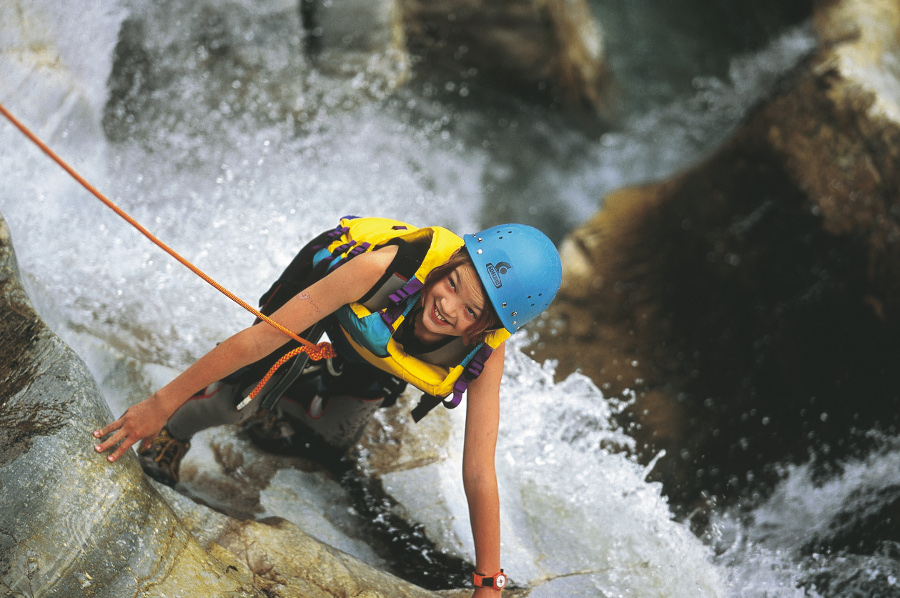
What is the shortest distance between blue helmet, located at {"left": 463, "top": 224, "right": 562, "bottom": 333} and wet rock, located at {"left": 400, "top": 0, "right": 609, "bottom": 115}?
4.27 meters

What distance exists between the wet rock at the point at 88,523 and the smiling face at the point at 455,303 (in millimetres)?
894

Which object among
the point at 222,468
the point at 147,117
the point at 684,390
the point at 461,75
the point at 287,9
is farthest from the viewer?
the point at 461,75

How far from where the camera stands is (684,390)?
417 cm

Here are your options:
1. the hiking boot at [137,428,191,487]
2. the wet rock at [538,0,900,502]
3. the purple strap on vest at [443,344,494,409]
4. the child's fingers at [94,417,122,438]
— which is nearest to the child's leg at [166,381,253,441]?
the hiking boot at [137,428,191,487]

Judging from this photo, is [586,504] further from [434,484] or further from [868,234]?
[868,234]

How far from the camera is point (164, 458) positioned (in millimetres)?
2574

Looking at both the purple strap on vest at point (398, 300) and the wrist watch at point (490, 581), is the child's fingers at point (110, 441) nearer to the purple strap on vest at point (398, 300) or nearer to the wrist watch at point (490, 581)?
the purple strap on vest at point (398, 300)

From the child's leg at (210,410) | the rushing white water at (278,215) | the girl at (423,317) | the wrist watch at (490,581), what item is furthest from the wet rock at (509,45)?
the wrist watch at (490,581)

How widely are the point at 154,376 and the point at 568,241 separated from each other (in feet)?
10.9

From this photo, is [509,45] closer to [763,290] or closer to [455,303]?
[763,290]

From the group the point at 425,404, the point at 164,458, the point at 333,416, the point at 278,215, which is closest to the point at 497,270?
the point at 425,404

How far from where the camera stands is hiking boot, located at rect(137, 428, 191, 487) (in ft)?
8.29

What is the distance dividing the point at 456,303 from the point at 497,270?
16 centimetres

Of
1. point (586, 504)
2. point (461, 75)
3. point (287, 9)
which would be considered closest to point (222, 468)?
point (586, 504)
